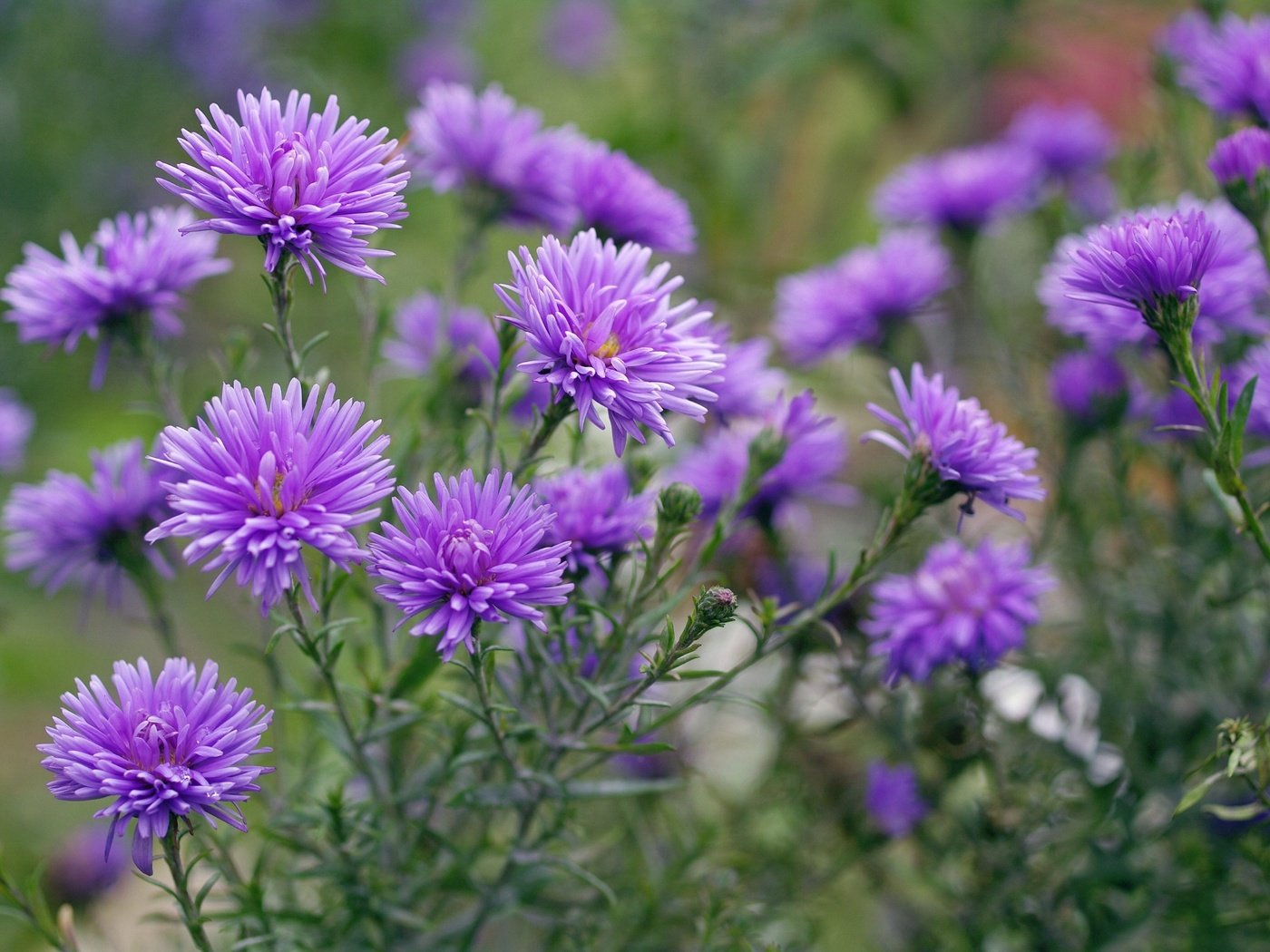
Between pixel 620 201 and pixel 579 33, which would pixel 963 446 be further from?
pixel 579 33

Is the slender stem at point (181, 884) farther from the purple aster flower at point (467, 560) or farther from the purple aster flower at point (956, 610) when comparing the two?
the purple aster flower at point (956, 610)

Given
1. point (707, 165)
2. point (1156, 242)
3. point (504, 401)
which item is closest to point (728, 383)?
point (504, 401)

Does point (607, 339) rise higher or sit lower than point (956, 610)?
higher

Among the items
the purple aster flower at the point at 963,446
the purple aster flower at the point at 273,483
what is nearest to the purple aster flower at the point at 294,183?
the purple aster flower at the point at 273,483

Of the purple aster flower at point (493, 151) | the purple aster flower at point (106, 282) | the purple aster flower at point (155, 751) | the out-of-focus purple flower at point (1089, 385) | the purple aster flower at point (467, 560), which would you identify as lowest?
Result: the purple aster flower at point (155, 751)

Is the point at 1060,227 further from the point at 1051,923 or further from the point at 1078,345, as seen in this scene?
the point at 1051,923

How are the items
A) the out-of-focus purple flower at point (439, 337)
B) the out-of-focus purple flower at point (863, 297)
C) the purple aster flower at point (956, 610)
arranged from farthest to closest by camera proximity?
the out-of-focus purple flower at point (863, 297)
the out-of-focus purple flower at point (439, 337)
the purple aster flower at point (956, 610)

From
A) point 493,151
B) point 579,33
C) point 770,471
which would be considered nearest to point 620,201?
point 493,151
